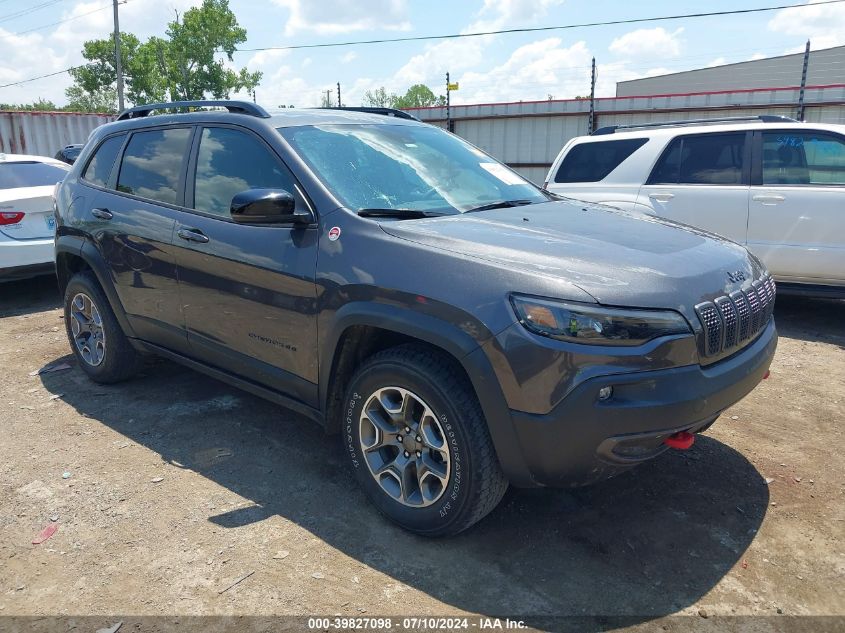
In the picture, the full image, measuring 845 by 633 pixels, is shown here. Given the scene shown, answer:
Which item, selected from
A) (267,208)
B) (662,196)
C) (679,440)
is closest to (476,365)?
(679,440)

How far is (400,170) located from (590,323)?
5.08 ft

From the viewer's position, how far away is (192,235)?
371 centimetres

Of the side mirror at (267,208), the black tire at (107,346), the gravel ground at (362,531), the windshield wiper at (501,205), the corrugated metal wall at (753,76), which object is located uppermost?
the corrugated metal wall at (753,76)

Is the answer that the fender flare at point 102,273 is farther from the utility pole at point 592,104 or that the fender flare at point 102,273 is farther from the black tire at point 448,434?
the utility pole at point 592,104

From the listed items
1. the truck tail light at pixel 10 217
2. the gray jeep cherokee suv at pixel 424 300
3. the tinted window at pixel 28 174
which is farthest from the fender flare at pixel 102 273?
the tinted window at pixel 28 174

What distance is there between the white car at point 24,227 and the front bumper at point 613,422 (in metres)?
6.31

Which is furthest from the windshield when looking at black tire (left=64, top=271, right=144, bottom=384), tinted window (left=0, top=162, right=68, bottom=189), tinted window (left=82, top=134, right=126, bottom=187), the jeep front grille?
tinted window (left=0, top=162, right=68, bottom=189)

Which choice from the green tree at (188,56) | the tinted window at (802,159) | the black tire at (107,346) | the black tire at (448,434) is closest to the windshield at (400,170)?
the black tire at (448,434)

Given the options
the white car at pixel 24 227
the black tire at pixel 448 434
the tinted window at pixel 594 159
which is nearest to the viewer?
the black tire at pixel 448 434

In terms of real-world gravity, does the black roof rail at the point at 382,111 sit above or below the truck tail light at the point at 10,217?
above

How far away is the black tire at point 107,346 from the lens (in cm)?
460

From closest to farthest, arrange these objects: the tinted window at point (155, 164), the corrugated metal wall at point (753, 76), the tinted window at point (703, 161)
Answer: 1. the tinted window at point (155, 164)
2. the tinted window at point (703, 161)
3. the corrugated metal wall at point (753, 76)

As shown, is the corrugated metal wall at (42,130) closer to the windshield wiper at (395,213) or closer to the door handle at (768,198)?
the door handle at (768,198)

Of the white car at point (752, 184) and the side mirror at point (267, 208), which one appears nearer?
the side mirror at point (267, 208)
